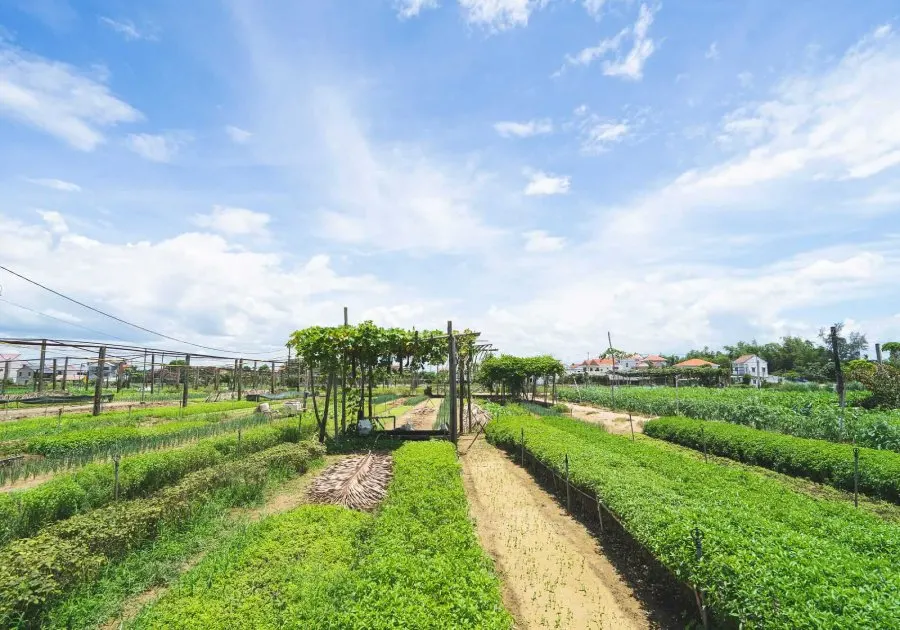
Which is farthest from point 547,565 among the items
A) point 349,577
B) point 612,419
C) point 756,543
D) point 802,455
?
point 612,419

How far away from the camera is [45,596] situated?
5062 millimetres

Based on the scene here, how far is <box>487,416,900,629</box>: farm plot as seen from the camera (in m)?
3.87

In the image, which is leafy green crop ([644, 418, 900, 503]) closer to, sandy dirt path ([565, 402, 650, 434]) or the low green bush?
sandy dirt path ([565, 402, 650, 434])

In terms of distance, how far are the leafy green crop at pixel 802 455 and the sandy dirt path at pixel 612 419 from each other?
4.01m

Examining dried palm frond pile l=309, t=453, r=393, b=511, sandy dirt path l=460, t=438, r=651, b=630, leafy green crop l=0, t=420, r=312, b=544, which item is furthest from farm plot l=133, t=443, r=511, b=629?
leafy green crop l=0, t=420, r=312, b=544

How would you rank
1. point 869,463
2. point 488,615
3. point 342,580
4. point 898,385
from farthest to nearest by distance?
1. point 898,385
2. point 869,463
3. point 342,580
4. point 488,615

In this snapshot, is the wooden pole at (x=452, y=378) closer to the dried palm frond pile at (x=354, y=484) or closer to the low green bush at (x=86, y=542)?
the dried palm frond pile at (x=354, y=484)

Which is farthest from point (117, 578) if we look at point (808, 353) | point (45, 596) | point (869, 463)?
point (808, 353)

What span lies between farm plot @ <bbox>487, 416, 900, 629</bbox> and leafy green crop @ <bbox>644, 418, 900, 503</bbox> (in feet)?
11.6

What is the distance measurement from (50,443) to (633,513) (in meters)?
15.9

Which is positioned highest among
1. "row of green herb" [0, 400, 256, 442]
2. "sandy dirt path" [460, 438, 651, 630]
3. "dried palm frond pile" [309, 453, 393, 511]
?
"row of green herb" [0, 400, 256, 442]

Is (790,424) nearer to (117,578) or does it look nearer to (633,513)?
(633,513)

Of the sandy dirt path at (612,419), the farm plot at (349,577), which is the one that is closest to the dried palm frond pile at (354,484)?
the farm plot at (349,577)

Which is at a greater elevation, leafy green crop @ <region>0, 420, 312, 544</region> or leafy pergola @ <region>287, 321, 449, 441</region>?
leafy pergola @ <region>287, 321, 449, 441</region>
